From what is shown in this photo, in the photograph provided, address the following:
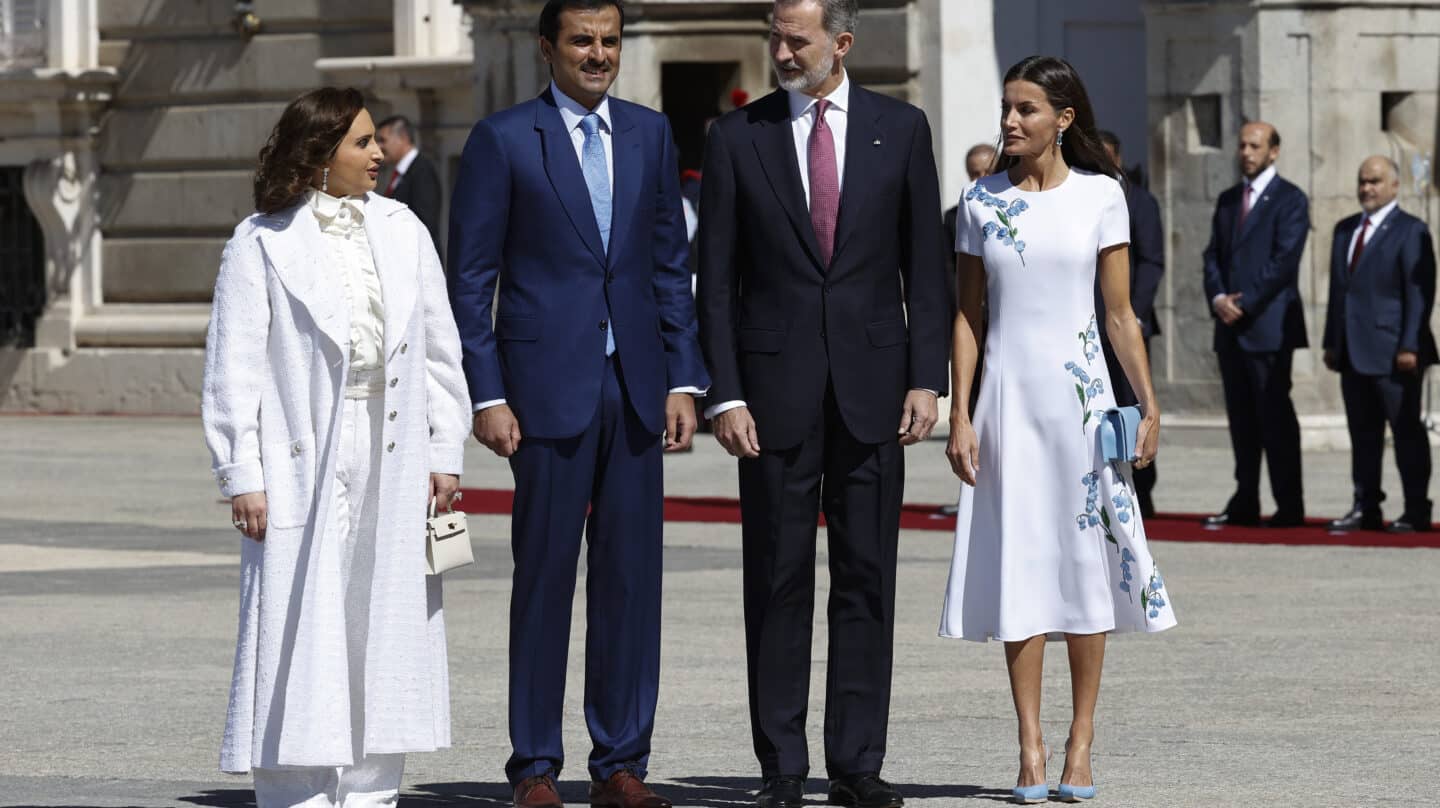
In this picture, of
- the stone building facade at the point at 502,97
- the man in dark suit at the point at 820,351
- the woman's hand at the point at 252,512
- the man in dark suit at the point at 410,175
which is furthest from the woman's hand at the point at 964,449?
the stone building facade at the point at 502,97

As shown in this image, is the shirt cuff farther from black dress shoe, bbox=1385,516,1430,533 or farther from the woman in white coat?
black dress shoe, bbox=1385,516,1430,533

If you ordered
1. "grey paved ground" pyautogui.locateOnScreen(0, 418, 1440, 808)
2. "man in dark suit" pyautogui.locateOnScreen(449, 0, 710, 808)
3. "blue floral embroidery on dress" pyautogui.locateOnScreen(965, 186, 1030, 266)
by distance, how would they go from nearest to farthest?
"man in dark suit" pyautogui.locateOnScreen(449, 0, 710, 808) < "blue floral embroidery on dress" pyautogui.locateOnScreen(965, 186, 1030, 266) < "grey paved ground" pyautogui.locateOnScreen(0, 418, 1440, 808)

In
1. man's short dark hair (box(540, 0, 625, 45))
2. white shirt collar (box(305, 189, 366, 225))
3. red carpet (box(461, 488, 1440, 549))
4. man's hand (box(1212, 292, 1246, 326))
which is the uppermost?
man's short dark hair (box(540, 0, 625, 45))

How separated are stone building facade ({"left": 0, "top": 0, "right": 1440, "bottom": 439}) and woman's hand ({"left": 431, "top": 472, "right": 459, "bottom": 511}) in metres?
12.4

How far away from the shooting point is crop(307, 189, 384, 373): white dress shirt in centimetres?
676

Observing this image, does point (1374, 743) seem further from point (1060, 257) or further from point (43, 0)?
point (43, 0)

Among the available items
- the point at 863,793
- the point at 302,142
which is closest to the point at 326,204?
the point at 302,142

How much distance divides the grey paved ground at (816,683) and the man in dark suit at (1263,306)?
2.93 feet

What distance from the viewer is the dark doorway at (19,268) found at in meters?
25.2

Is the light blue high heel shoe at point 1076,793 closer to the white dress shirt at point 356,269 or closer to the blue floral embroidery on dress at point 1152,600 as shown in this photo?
the blue floral embroidery on dress at point 1152,600

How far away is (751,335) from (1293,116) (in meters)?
12.0

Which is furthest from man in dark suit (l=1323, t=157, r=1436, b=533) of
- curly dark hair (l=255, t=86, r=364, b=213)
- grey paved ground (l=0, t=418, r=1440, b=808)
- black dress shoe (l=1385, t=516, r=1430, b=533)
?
curly dark hair (l=255, t=86, r=364, b=213)

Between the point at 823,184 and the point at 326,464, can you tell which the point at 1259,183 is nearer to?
the point at 823,184

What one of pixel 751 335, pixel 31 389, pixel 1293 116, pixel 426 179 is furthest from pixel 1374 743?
pixel 31 389
